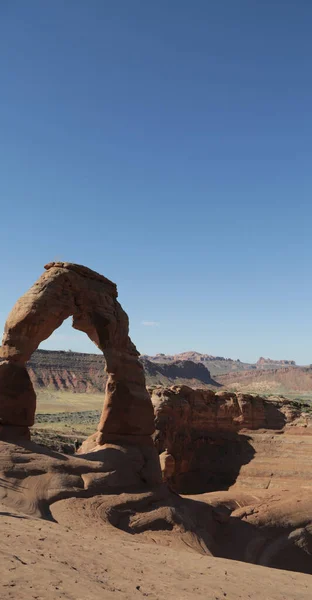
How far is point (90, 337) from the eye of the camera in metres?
18.3

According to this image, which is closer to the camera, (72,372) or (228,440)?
(228,440)

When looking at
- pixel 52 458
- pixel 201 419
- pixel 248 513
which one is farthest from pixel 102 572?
pixel 201 419

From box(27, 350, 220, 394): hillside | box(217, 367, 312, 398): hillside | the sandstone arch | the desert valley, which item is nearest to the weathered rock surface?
the desert valley

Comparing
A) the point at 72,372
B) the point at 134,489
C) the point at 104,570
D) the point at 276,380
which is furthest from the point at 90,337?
the point at 276,380

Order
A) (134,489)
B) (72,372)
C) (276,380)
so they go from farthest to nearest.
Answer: (276,380), (72,372), (134,489)

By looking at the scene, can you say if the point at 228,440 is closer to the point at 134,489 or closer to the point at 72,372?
the point at 134,489

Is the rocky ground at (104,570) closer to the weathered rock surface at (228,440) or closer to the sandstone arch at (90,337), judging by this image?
the sandstone arch at (90,337)

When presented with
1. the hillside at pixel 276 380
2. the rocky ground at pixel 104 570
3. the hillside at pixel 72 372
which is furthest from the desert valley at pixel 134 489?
the hillside at pixel 276 380

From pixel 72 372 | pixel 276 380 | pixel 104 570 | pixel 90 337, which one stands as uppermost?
pixel 276 380

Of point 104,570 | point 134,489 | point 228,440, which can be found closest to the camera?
point 104,570

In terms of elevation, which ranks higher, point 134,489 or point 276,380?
point 276,380

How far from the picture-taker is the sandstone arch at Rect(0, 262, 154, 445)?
14719mm

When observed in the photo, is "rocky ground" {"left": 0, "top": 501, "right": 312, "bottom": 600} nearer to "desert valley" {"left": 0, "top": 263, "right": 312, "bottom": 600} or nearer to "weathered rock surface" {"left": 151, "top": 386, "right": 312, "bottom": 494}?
"desert valley" {"left": 0, "top": 263, "right": 312, "bottom": 600}

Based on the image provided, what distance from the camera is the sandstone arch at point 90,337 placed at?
14719 mm
